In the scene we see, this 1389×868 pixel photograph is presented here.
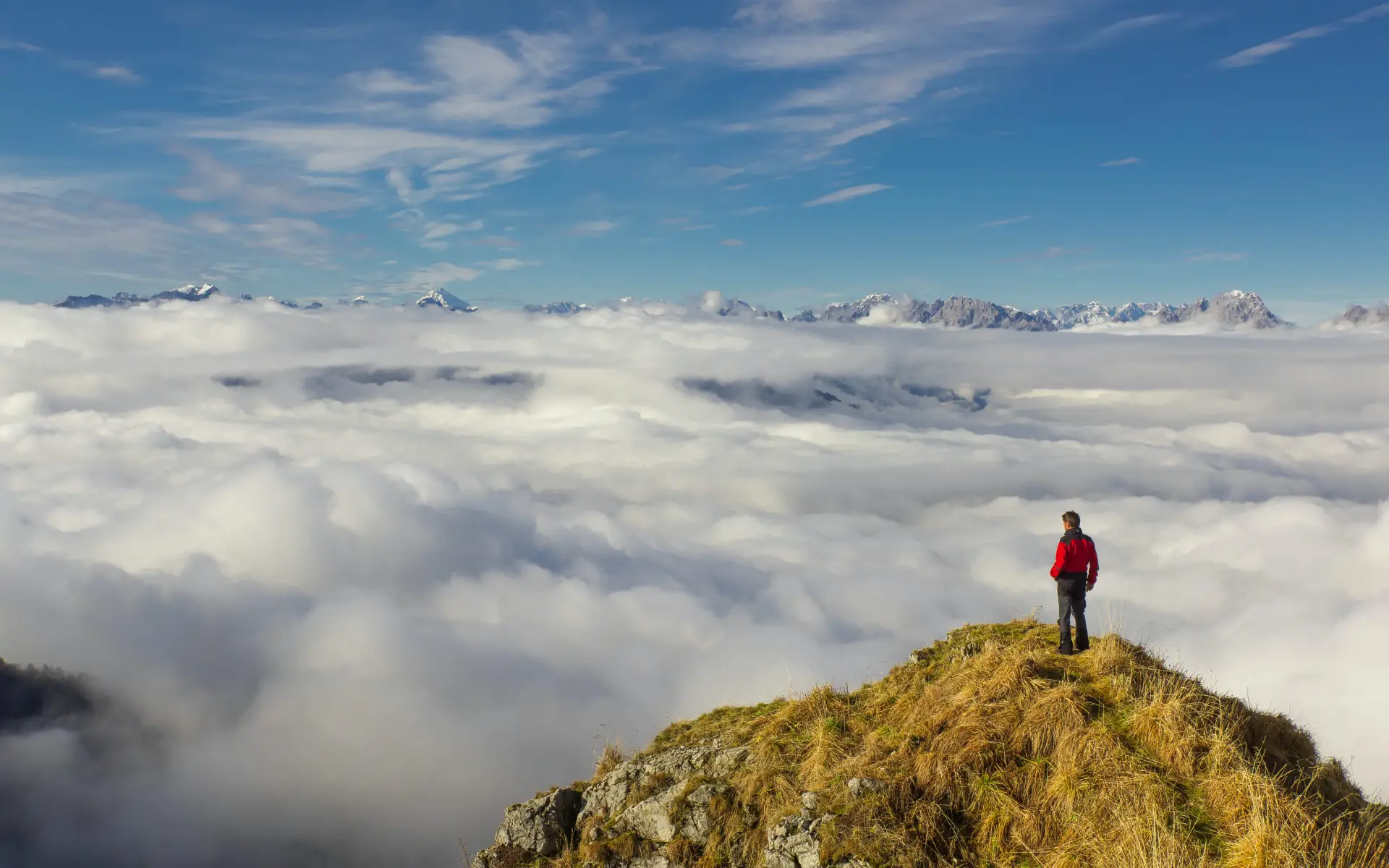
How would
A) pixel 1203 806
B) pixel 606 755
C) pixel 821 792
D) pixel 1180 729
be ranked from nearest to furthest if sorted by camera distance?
pixel 1203 806 < pixel 1180 729 < pixel 821 792 < pixel 606 755

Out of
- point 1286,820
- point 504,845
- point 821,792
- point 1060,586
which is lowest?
point 504,845

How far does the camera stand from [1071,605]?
1529 centimetres

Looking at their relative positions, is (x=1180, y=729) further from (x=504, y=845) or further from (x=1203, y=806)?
(x=504, y=845)

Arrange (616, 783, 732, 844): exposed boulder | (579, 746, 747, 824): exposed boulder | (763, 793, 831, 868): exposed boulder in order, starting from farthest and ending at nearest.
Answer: (579, 746, 747, 824): exposed boulder → (616, 783, 732, 844): exposed boulder → (763, 793, 831, 868): exposed boulder

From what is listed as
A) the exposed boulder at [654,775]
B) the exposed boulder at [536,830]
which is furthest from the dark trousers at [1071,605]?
the exposed boulder at [536,830]

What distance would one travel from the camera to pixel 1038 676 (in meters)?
13.3

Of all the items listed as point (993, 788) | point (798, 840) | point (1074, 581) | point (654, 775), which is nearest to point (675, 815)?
point (654, 775)

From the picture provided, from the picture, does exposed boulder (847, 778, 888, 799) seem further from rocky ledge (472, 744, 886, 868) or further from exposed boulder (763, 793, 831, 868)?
exposed boulder (763, 793, 831, 868)

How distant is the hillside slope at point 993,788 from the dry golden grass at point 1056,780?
1.2 inches

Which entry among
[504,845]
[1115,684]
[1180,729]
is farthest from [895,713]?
[504,845]

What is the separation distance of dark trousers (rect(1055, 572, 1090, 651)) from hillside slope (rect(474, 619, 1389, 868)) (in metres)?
0.66

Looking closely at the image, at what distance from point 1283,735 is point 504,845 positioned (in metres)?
15.1

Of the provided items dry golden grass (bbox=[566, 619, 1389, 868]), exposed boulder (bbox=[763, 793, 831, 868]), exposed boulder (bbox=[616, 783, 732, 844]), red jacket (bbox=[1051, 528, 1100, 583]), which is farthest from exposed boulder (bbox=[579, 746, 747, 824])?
red jacket (bbox=[1051, 528, 1100, 583])

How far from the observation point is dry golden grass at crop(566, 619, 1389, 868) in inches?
363
